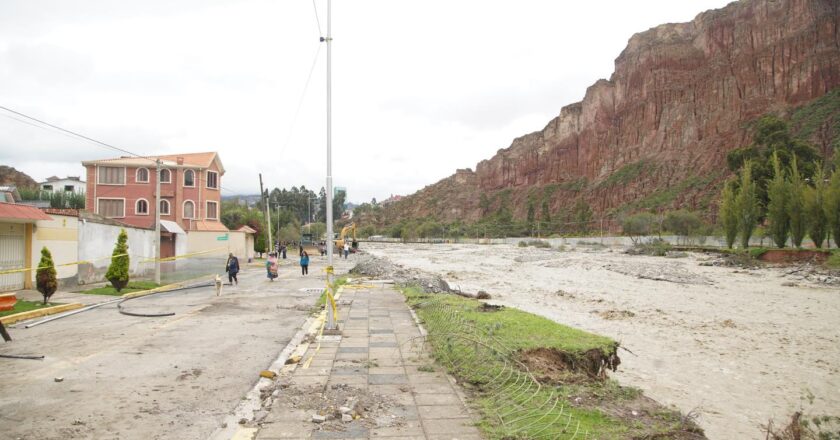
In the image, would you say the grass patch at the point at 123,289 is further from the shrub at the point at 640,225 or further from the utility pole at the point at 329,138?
the shrub at the point at 640,225

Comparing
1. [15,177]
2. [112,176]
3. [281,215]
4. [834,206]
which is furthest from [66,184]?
[834,206]

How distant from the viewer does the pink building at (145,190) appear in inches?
1515

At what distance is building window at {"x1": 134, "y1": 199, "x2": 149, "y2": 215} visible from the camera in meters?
38.9

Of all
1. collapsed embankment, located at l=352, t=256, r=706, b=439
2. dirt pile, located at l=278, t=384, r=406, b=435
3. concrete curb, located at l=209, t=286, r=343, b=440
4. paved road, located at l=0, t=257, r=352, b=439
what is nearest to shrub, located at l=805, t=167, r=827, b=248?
collapsed embankment, located at l=352, t=256, r=706, b=439

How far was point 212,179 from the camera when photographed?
42.7 m

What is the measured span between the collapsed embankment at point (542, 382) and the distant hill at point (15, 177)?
85424 millimetres

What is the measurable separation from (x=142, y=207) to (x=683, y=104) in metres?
126

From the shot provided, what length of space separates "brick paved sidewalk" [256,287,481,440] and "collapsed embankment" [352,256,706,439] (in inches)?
12.9

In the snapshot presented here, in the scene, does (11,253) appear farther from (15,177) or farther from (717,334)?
(15,177)

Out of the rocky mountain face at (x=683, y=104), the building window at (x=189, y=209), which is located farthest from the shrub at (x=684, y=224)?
the building window at (x=189, y=209)

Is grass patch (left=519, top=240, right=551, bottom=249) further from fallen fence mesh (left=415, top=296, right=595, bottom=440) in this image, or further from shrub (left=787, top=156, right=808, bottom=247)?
fallen fence mesh (left=415, top=296, right=595, bottom=440)

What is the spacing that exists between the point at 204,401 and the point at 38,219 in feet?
50.0

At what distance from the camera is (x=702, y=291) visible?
74.2 feet

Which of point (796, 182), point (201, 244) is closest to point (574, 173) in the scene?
point (796, 182)
